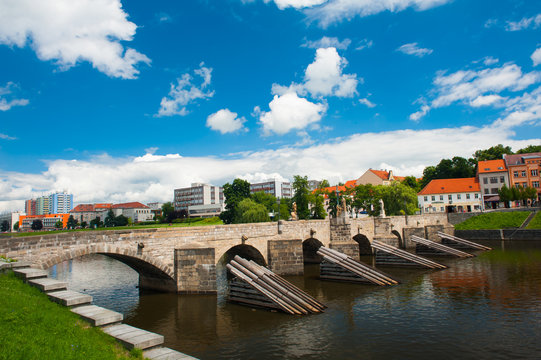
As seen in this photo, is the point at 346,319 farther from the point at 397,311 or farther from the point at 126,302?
the point at 126,302

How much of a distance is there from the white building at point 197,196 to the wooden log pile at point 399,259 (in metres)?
107

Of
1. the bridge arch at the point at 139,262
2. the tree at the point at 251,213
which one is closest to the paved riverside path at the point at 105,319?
the bridge arch at the point at 139,262

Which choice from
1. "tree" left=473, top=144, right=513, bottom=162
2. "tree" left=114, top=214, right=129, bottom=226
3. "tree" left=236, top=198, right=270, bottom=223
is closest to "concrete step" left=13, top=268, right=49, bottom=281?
"tree" left=236, top=198, right=270, bottom=223

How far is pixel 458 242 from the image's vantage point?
131 feet

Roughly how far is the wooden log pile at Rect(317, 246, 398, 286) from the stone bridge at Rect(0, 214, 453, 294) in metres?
2.24

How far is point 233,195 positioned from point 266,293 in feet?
166

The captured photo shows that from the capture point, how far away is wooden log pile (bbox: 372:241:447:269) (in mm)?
26953

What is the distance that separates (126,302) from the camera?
1839cm

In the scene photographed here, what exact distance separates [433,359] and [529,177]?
6659 cm

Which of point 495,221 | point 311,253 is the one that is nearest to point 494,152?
point 495,221

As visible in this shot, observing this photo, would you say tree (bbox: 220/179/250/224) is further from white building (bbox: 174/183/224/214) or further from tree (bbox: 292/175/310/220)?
white building (bbox: 174/183/224/214)

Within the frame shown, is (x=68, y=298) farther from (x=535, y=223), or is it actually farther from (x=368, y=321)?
(x=535, y=223)

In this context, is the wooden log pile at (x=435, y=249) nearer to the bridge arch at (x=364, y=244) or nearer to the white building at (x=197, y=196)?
the bridge arch at (x=364, y=244)

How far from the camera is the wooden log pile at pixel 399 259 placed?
26953mm
